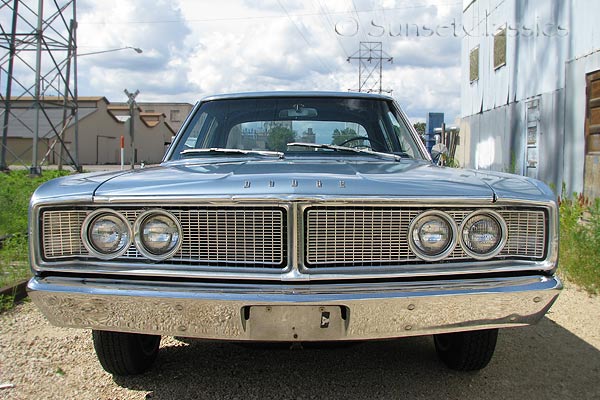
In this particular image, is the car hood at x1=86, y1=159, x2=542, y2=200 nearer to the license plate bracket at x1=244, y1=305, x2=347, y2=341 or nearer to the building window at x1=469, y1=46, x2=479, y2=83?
the license plate bracket at x1=244, y1=305, x2=347, y2=341

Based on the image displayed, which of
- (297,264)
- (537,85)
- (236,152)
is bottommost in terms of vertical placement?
(297,264)

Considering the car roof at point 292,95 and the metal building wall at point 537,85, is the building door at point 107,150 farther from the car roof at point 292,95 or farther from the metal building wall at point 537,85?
the car roof at point 292,95

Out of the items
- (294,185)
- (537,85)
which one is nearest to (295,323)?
(294,185)

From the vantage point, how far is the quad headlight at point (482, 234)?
234 cm

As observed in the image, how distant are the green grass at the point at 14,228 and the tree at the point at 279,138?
249 cm

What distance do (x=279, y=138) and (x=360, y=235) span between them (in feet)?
4.98

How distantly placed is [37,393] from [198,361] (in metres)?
0.83

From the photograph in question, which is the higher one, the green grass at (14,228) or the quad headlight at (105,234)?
the quad headlight at (105,234)

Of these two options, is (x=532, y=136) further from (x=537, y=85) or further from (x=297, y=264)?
(x=297, y=264)

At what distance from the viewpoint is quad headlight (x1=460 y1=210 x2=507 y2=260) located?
2.34 metres

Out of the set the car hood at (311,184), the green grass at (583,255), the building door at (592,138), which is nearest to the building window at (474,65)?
the building door at (592,138)

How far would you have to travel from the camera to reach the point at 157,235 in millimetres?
2299

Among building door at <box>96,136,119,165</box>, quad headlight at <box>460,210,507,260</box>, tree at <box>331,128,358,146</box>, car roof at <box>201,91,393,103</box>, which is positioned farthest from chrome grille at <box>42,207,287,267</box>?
building door at <box>96,136,119,165</box>

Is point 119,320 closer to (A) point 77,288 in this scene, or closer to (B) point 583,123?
(A) point 77,288
